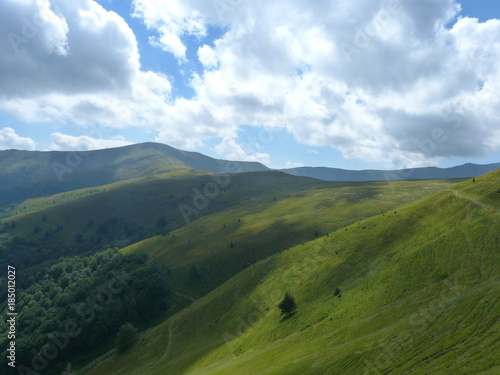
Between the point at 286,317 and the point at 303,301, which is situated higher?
the point at 303,301

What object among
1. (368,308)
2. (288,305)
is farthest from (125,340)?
(368,308)

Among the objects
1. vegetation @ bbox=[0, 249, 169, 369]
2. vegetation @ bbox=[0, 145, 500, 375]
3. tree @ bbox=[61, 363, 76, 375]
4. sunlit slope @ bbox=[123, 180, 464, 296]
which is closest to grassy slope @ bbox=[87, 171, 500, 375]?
vegetation @ bbox=[0, 145, 500, 375]

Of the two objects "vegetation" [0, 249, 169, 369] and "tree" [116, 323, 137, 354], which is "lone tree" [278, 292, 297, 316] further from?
"vegetation" [0, 249, 169, 369]

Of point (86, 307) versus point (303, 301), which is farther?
Answer: point (86, 307)

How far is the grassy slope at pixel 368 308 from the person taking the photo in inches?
1297

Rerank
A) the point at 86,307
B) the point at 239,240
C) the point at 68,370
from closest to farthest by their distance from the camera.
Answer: the point at 68,370 → the point at 86,307 → the point at 239,240

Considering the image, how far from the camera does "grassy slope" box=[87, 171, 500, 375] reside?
32.9 m

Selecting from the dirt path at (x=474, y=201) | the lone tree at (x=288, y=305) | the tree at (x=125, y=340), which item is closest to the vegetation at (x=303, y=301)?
the lone tree at (x=288, y=305)

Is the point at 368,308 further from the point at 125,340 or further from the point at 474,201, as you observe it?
the point at 125,340

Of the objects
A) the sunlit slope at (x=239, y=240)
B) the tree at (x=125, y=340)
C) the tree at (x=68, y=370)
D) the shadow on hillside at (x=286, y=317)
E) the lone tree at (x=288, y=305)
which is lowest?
the tree at (x=68, y=370)

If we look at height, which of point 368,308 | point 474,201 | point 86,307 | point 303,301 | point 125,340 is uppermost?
point 474,201

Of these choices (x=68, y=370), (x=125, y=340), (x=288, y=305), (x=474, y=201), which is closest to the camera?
(x=288, y=305)

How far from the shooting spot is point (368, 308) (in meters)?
45.9

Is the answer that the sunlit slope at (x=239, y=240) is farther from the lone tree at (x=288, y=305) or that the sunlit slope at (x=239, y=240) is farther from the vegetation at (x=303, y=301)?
the lone tree at (x=288, y=305)
